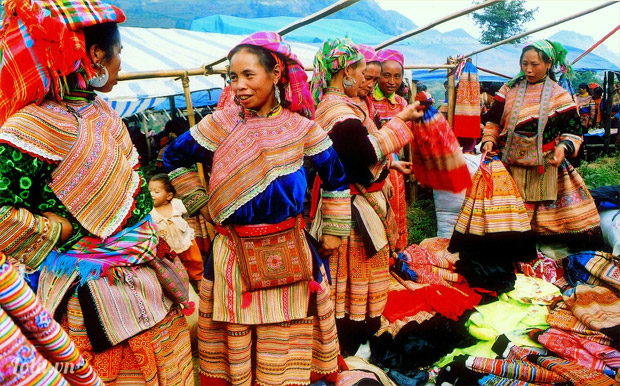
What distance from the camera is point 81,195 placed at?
1.63 m

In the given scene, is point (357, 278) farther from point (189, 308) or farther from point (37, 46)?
point (37, 46)

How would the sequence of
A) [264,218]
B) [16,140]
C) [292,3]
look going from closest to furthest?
[16,140], [264,218], [292,3]

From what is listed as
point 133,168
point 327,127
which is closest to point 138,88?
point 327,127

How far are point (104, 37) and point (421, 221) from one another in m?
5.09

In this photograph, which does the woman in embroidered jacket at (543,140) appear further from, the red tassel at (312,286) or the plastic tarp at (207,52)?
the red tassel at (312,286)

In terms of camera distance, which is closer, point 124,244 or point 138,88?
point 124,244

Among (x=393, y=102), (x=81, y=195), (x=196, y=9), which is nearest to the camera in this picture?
(x=81, y=195)

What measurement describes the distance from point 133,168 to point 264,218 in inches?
24.4

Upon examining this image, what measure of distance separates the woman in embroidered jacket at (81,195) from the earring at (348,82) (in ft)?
5.06

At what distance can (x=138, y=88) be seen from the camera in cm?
697

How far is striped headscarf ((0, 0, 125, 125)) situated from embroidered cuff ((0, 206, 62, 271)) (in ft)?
1.25

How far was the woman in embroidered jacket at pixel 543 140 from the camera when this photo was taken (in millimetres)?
4199

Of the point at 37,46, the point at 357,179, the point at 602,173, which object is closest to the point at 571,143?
the point at 357,179

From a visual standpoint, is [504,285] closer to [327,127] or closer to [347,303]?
[347,303]
